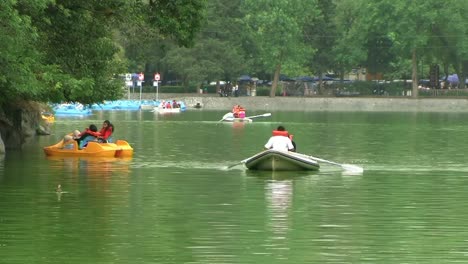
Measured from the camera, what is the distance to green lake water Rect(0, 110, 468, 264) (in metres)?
22.1

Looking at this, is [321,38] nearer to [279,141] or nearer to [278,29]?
[278,29]

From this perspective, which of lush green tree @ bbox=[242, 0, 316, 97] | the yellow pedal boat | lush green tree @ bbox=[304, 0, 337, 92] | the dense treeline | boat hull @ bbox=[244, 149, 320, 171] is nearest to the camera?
boat hull @ bbox=[244, 149, 320, 171]

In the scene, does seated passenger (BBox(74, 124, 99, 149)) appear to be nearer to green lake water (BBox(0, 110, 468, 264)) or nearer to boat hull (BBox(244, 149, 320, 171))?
green lake water (BBox(0, 110, 468, 264))

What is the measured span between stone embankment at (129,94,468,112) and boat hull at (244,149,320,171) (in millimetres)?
85336

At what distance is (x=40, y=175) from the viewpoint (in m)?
38.3

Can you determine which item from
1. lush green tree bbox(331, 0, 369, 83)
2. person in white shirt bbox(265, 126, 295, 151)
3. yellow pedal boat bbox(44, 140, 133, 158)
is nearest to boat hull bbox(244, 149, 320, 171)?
person in white shirt bbox(265, 126, 295, 151)

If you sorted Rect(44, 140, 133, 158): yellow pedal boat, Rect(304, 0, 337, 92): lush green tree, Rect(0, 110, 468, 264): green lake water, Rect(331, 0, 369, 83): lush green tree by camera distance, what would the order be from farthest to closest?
Rect(304, 0, 337, 92): lush green tree < Rect(331, 0, 369, 83): lush green tree < Rect(44, 140, 133, 158): yellow pedal boat < Rect(0, 110, 468, 264): green lake water

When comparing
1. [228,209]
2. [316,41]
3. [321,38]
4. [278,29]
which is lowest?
[228,209]

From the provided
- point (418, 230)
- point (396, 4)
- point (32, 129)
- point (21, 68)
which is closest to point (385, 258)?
point (418, 230)

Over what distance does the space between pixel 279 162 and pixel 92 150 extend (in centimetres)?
973

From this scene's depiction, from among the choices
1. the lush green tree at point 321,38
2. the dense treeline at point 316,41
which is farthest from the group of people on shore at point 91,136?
the lush green tree at point 321,38

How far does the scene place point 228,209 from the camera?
28.9m

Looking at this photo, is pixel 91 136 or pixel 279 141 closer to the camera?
pixel 279 141

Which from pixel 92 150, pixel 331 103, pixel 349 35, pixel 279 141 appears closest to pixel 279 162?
pixel 279 141
